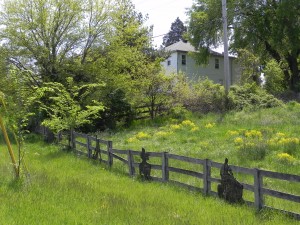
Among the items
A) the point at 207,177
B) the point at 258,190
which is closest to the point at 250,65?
the point at 207,177

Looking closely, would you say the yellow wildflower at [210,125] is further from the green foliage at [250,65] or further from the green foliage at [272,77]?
the green foliage at [250,65]

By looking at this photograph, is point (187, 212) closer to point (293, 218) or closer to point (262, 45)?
point (293, 218)

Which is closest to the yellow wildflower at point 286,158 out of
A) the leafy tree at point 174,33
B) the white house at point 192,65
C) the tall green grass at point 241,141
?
the tall green grass at point 241,141

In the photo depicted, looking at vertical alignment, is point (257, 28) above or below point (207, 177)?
above

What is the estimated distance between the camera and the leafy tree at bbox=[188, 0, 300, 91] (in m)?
33.8

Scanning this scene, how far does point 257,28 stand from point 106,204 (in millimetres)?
31570

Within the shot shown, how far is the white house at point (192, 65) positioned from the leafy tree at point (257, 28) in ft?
33.4

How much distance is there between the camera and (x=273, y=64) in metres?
36.8

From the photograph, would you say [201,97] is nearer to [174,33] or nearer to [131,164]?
[131,164]

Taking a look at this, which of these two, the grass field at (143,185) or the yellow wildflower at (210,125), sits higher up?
the yellow wildflower at (210,125)

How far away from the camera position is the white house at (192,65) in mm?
51872

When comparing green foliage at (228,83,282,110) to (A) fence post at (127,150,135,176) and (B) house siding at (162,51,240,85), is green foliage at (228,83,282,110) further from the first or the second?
(B) house siding at (162,51,240,85)

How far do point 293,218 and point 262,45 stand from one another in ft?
113

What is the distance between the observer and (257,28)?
118 feet
